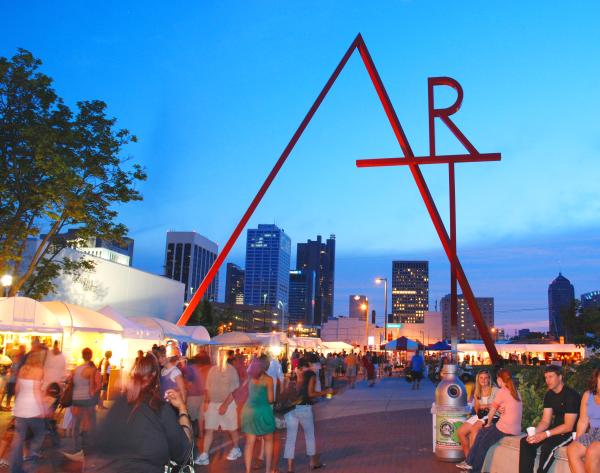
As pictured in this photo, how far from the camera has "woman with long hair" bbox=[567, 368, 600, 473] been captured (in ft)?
18.3

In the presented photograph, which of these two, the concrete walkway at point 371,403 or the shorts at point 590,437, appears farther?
the concrete walkway at point 371,403

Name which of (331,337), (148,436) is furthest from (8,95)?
(331,337)

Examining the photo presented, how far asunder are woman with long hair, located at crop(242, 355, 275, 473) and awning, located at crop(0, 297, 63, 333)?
10951 millimetres

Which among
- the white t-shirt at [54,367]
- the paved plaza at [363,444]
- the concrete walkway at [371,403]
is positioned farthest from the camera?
the concrete walkway at [371,403]

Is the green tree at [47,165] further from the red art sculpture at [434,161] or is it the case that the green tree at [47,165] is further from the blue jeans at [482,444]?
the blue jeans at [482,444]

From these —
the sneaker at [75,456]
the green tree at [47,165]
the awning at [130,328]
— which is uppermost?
the green tree at [47,165]

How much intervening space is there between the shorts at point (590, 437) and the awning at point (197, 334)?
21.3 meters

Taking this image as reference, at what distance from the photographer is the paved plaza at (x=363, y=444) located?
8.80 metres

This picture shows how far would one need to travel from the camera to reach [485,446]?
7.74 metres

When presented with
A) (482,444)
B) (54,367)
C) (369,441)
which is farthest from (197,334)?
(482,444)

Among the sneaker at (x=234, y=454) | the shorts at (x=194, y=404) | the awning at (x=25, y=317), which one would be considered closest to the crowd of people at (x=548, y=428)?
the sneaker at (x=234, y=454)

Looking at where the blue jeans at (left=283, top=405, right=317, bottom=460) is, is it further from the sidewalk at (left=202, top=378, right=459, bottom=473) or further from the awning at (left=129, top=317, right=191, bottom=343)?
the awning at (left=129, top=317, right=191, bottom=343)

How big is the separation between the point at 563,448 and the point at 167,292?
111 feet

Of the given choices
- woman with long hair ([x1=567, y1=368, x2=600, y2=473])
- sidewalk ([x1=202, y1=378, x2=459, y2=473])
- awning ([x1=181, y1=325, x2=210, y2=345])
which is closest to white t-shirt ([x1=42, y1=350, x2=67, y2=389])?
sidewalk ([x1=202, y1=378, x2=459, y2=473])
